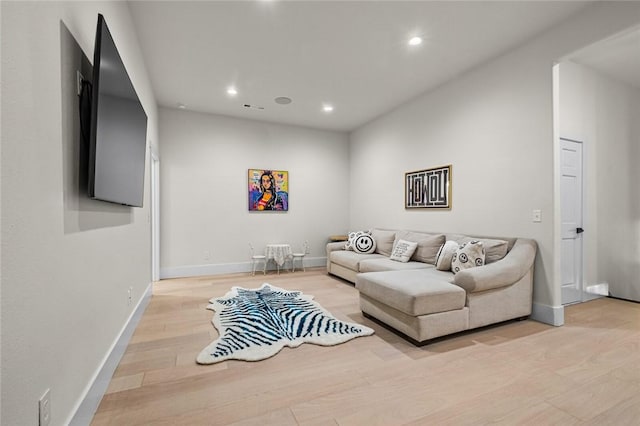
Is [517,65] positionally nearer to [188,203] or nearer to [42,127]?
[42,127]

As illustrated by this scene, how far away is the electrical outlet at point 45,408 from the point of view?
109 cm

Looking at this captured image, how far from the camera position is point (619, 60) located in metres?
3.42

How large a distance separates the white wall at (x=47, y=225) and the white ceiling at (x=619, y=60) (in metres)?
4.13

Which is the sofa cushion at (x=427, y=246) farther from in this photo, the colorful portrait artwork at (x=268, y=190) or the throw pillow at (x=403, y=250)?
the colorful portrait artwork at (x=268, y=190)

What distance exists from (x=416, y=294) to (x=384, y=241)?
8.15 feet

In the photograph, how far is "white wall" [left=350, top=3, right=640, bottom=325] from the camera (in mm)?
2824

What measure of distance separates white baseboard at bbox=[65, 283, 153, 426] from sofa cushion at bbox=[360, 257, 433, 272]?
2818 mm

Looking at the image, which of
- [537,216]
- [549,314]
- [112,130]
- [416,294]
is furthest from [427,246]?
[112,130]

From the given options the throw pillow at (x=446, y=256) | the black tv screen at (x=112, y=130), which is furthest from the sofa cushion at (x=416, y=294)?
the black tv screen at (x=112, y=130)

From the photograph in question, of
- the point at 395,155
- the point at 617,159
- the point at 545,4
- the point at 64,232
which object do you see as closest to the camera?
the point at 64,232

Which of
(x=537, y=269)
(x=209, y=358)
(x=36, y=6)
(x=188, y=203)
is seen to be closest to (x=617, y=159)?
(x=537, y=269)

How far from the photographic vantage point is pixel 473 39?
3.01 m

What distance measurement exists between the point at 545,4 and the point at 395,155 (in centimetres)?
275

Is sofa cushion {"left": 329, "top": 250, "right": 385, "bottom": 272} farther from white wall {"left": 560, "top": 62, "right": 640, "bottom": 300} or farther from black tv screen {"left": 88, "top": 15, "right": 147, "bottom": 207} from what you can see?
black tv screen {"left": 88, "top": 15, "right": 147, "bottom": 207}
